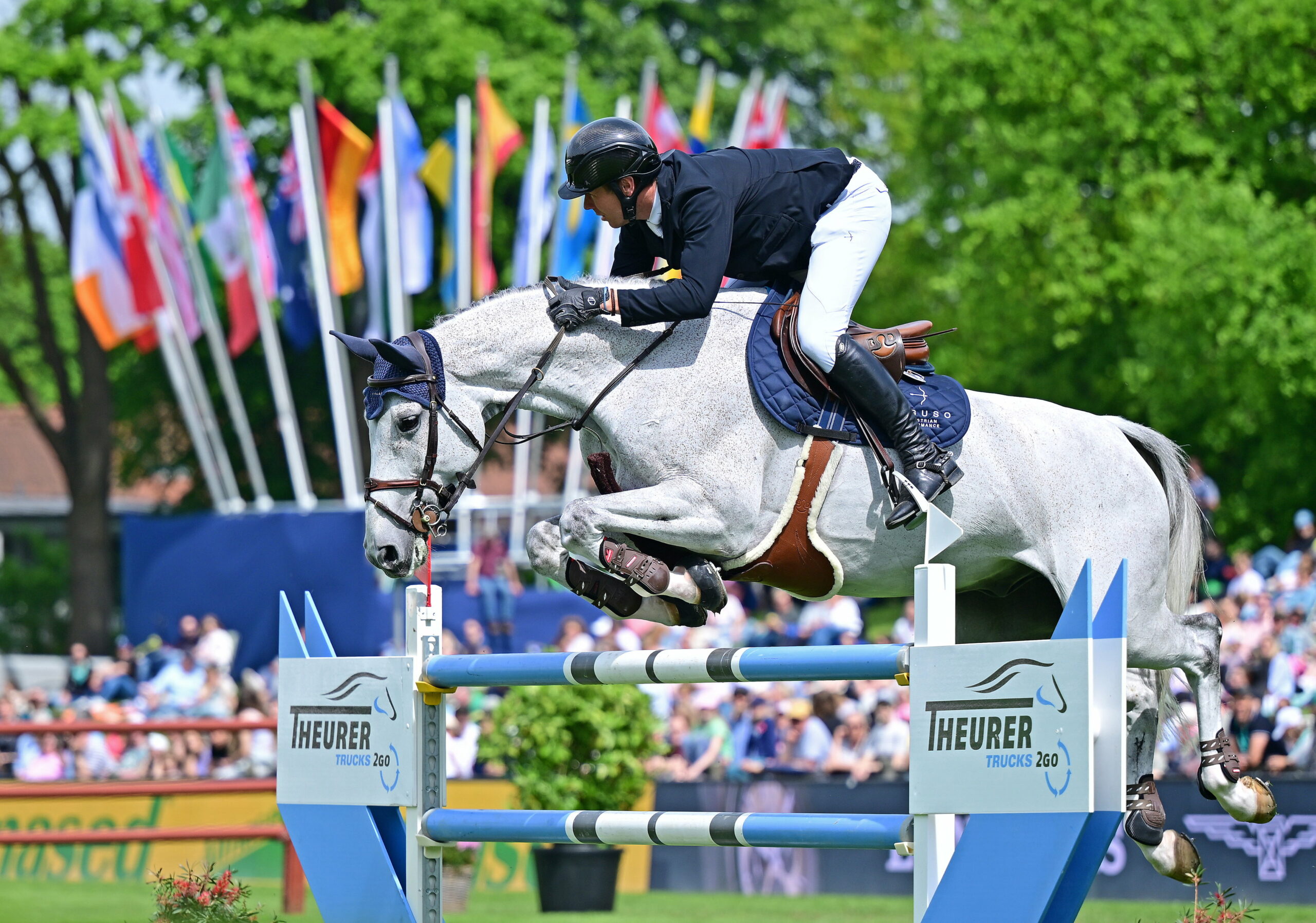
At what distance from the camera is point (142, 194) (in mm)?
19312

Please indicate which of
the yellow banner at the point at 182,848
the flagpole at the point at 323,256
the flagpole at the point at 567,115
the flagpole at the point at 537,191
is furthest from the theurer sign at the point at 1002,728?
the flagpole at the point at 567,115

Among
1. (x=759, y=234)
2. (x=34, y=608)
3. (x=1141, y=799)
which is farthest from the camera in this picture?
(x=34, y=608)

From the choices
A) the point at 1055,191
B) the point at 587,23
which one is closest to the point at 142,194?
the point at 587,23

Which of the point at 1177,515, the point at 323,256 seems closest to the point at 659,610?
the point at 1177,515

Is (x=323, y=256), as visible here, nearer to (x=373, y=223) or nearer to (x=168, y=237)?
(x=373, y=223)

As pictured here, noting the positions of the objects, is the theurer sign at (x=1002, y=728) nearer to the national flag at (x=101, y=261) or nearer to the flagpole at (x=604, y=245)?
the flagpole at (x=604, y=245)

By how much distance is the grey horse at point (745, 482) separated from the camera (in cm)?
488

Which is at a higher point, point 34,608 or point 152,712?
point 152,712

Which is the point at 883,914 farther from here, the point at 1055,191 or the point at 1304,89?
the point at 1055,191

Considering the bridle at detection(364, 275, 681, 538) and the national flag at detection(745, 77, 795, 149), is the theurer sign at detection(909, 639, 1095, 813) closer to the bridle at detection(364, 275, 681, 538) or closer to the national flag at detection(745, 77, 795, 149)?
the bridle at detection(364, 275, 681, 538)

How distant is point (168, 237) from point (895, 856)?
13.2 metres

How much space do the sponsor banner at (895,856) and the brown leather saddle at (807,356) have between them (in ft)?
11.1

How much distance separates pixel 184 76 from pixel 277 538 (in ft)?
29.3

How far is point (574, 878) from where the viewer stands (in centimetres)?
888
